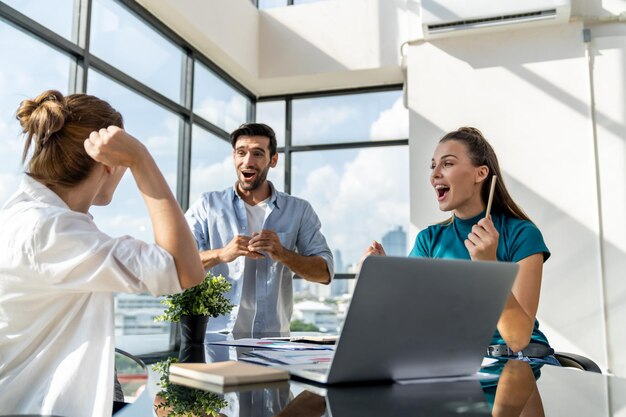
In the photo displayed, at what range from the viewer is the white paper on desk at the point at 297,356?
1.16m

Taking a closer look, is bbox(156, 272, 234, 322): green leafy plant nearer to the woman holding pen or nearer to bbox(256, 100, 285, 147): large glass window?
the woman holding pen

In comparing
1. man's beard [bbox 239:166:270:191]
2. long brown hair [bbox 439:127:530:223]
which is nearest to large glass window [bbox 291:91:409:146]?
man's beard [bbox 239:166:270:191]

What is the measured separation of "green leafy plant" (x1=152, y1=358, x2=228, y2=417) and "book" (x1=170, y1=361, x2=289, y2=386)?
1.4 inches

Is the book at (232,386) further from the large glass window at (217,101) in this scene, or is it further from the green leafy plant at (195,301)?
the large glass window at (217,101)

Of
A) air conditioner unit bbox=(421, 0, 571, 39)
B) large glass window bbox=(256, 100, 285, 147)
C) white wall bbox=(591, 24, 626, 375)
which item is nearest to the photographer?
white wall bbox=(591, 24, 626, 375)

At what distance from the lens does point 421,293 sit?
0.90 m

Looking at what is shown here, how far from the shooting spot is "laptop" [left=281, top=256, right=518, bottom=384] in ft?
2.85

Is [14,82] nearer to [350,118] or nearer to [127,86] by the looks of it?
[127,86]

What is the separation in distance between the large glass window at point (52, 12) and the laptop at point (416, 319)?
9.51ft

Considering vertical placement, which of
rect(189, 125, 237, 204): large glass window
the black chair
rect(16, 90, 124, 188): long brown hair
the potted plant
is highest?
rect(189, 125, 237, 204): large glass window

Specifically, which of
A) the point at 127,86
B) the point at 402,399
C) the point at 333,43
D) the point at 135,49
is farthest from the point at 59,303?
the point at 333,43

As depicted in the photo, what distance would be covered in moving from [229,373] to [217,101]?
179 inches

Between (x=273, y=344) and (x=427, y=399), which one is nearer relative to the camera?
(x=427, y=399)

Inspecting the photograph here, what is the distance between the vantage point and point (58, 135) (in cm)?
112
